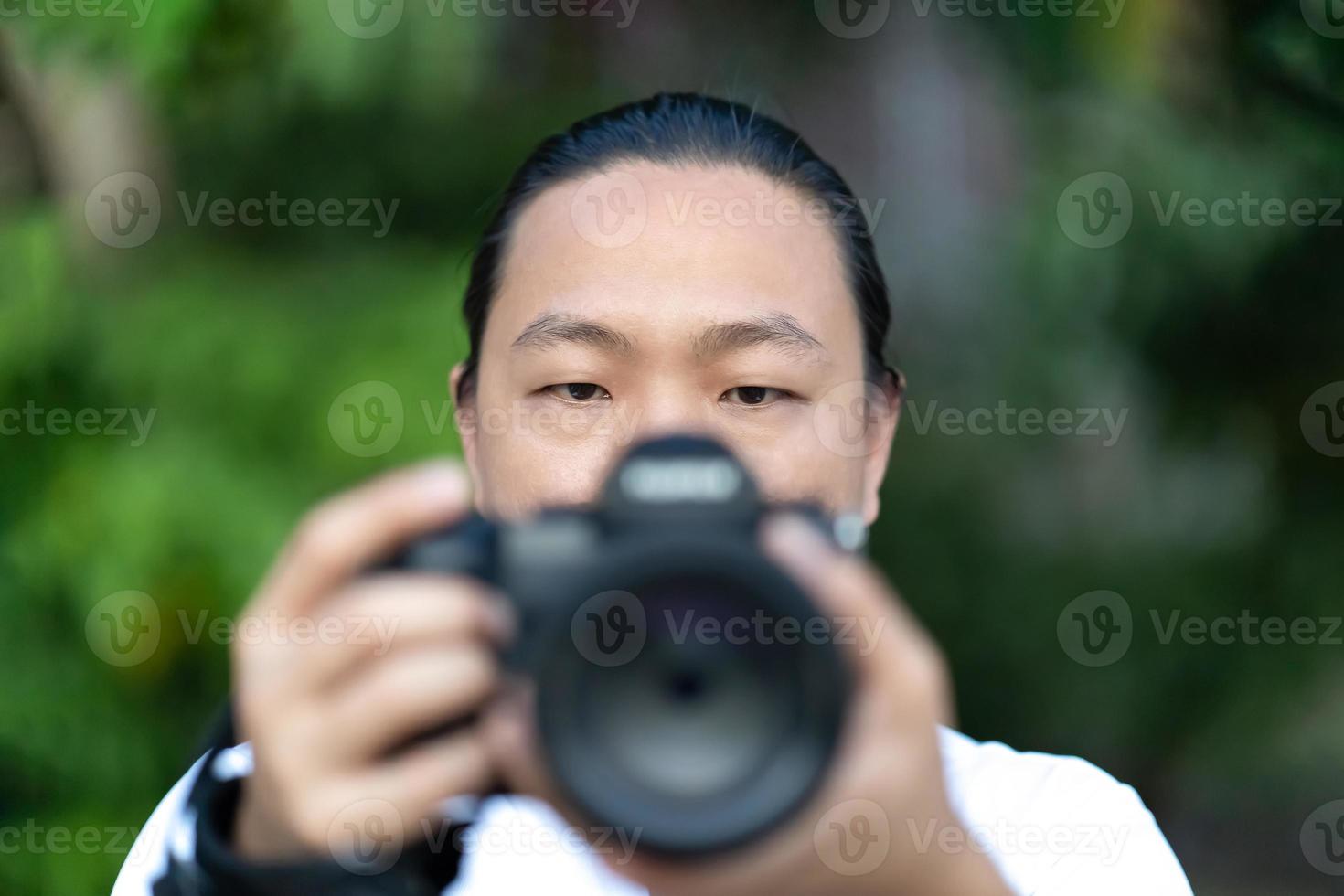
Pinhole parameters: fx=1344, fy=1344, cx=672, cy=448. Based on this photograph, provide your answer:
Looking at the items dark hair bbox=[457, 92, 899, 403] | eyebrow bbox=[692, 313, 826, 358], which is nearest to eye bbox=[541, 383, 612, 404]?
eyebrow bbox=[692, 313, 826, 358]

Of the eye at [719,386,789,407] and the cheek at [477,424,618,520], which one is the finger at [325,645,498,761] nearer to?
the cheek at [477,424,618,520]

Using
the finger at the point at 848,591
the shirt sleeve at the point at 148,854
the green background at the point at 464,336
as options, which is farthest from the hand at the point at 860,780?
the green background at the point at 464,336

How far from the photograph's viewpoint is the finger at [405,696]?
0.93 metres

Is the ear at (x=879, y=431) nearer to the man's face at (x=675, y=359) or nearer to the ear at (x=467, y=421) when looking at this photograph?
the man's face at (x=675, y=359)

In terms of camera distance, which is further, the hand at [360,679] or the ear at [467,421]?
the ear at [467,421]

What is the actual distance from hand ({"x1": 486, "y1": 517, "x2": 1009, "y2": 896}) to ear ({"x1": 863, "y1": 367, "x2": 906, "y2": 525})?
0.55 meters

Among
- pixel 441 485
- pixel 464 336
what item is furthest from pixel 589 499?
pixel 464 336

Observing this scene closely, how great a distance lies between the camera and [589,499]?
1.24 m

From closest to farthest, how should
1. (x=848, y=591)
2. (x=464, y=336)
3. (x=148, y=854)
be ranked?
(x=848, y=591)
(x=148, y=854)
(x=464, y=336)

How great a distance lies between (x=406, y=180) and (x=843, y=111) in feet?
3.03

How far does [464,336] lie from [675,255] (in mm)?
1067

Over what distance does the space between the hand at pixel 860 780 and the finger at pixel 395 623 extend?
0.06 m

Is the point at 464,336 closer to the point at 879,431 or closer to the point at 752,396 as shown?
the point at 879,431

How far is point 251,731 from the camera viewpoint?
945 mm
